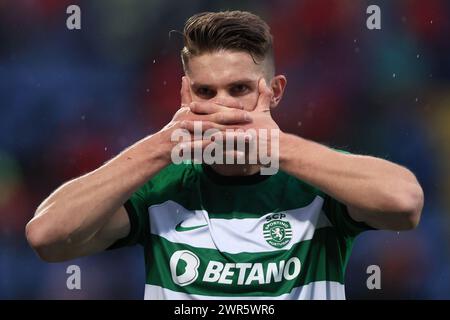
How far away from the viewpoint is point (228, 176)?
2.74 m

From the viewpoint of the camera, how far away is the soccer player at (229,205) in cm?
249

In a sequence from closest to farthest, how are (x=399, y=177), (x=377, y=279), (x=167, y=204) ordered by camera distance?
(x=399, y=177) < (x=167, y=204) < (x=377, y=279)

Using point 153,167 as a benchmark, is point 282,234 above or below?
below

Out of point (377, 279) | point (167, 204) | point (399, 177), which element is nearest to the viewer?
point (399, 177)

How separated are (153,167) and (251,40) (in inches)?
25.5

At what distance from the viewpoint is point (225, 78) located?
270 centimetres

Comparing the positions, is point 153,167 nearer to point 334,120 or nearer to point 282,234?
point 282,234

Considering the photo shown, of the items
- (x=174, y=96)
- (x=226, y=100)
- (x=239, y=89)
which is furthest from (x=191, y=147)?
(x=174, y=96)

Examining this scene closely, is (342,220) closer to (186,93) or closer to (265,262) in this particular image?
(265,262)

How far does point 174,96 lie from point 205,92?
2.72m

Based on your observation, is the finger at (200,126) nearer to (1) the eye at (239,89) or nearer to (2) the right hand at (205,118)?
(2) the right hand at (205,118)

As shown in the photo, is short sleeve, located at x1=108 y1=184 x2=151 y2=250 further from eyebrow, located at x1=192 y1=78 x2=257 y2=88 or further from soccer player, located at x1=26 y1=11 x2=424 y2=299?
eyebrow, located at x1=192 y1=78 x2=257 y2=88

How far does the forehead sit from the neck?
294mm

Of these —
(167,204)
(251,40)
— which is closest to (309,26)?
(251,40)
